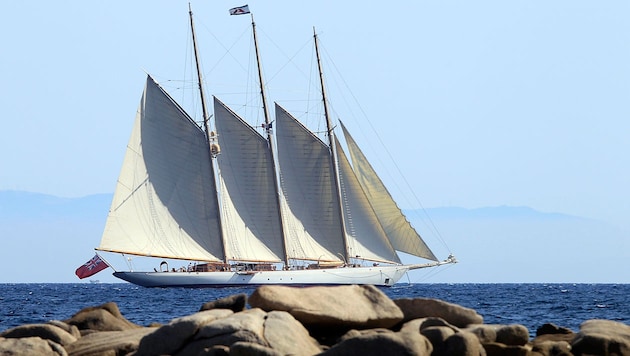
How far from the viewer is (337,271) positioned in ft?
290

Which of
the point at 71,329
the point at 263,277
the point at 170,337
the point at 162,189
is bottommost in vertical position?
the point at 170,337

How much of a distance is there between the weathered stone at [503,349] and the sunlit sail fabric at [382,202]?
62.8 meters

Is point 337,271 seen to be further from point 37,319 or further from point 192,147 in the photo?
point 37,319

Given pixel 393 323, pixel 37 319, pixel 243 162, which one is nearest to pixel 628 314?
pixel 37 319

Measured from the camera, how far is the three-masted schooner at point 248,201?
8069cm

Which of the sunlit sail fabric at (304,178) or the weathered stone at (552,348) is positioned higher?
the sunlit sail fabric at (304,178)

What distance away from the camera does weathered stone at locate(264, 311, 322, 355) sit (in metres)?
18.8

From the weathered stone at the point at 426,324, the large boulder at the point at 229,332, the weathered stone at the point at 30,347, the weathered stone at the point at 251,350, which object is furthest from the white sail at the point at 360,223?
the weathered stone at the point at 251,350

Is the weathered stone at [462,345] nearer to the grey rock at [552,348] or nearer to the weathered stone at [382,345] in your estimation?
the weathered stone at [382,345]

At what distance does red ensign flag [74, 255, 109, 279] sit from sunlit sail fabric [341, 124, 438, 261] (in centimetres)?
2086

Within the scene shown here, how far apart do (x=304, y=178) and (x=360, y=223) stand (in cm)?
524

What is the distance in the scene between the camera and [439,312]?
21797 mm

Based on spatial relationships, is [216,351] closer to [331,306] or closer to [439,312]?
[331,306]

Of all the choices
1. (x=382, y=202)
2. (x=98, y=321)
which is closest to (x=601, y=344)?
(x=98, y=321)
